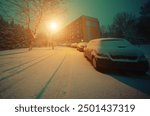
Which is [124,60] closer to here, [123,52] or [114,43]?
[123,52]

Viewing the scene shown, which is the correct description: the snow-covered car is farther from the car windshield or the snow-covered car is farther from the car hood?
the car windshield

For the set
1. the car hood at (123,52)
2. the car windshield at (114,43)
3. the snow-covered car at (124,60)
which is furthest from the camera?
the car windshield at (114,43)

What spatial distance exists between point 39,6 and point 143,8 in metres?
24.0

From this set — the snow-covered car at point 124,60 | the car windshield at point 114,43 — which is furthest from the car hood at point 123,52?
the car windshield at point 114,43

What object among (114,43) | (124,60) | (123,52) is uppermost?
(114,43)

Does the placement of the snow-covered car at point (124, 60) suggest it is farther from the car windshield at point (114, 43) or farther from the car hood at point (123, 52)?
the car windshield at point (114, 43)

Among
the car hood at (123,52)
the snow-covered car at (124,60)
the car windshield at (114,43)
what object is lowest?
the snow-covered car at (124,60)

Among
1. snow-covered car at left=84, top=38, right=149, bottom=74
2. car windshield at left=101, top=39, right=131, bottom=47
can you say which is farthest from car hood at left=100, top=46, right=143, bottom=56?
car windshield at left=101, top=39, right=131, bottom=47

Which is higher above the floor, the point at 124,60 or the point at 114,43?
the point at 114,43

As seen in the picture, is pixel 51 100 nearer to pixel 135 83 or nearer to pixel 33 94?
pixel 33 94

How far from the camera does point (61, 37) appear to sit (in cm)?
11681

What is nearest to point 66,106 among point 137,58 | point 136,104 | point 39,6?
point 136,104

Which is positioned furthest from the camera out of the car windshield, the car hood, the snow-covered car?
the car windshield

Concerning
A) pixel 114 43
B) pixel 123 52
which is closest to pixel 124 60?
pixel 123 52
